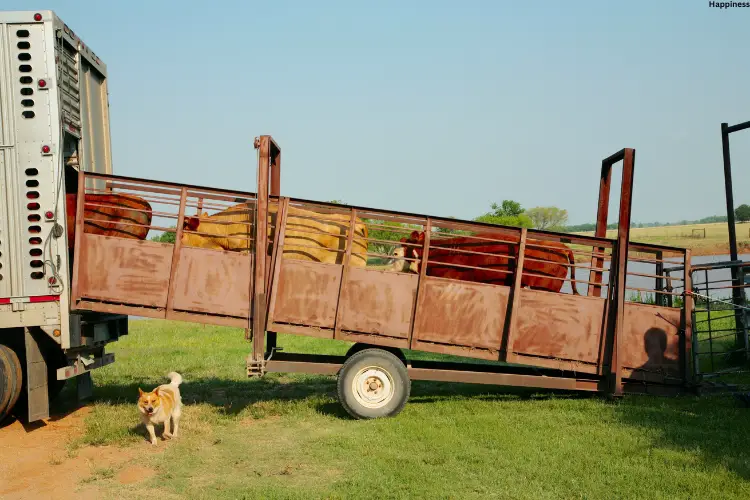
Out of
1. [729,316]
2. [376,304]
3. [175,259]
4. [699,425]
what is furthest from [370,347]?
[729,316]

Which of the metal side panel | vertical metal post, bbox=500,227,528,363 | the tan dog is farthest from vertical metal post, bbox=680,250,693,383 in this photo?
the metal side panel

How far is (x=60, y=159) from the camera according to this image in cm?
898

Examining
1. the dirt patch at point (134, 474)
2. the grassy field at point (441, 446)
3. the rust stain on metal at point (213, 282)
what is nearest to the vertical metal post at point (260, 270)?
the rust stain on metal at point (213, 282)

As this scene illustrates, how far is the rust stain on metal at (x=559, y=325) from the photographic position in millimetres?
9531

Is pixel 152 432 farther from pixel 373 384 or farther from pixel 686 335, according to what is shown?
pixel 686 335

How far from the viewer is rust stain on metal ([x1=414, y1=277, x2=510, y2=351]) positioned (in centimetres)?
944

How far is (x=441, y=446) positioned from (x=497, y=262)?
3.08m

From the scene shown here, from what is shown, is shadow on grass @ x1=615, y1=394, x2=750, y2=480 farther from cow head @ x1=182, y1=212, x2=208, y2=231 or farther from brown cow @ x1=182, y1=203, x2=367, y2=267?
cow head @ x1=182, y1=212, x2=208, y2=231

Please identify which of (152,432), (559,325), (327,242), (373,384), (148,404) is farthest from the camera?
(327,242)

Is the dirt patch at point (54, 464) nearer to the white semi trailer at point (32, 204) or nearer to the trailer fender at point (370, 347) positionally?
A: the white semi trailer at point (32, 204)

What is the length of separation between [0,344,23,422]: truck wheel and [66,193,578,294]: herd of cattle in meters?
1.65

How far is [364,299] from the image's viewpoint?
30.7 feet

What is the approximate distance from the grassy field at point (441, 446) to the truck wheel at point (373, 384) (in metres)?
0.22

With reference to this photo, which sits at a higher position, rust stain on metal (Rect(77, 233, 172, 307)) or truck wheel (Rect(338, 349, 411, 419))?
rust stain on metal (Rect(77, 233, 172, 307))
